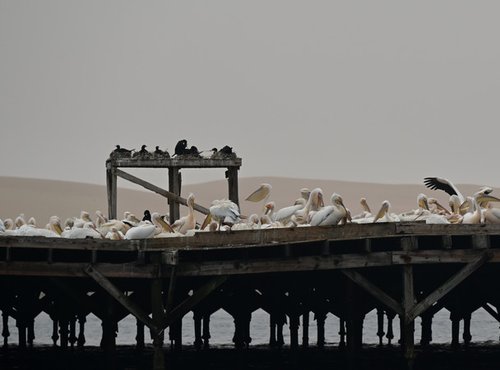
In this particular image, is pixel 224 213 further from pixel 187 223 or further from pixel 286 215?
pixel 187 223

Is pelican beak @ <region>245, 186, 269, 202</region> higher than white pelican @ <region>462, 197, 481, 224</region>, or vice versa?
pelican beak @ <region>245, 186, 269, 202</region>

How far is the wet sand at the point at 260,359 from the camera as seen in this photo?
131ft

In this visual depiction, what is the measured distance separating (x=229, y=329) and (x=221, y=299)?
105 feet

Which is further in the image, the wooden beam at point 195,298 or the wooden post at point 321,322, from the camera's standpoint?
the wooden post at point 321,322

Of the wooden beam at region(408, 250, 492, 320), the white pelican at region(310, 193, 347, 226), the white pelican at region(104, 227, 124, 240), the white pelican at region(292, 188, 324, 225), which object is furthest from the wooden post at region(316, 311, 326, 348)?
the wooden beam at region(408, 250, 492, 320)

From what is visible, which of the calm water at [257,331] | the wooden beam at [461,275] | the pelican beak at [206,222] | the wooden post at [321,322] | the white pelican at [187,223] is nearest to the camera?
the wooden beam at [461,275]

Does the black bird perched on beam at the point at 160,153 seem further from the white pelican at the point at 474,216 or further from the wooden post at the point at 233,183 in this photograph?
the white pelican at the point at 474,216

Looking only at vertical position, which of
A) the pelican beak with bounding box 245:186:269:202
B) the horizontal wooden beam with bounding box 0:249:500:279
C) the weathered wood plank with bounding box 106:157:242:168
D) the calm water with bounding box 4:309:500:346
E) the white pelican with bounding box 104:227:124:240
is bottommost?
the calm water with bounding box 4:309:500:346

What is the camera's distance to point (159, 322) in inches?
1316

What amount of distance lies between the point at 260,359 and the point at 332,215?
10.3m

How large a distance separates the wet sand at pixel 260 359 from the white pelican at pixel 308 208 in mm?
3419

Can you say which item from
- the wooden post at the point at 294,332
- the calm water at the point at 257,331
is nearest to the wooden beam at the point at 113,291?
the wooden post at the point at 294,332

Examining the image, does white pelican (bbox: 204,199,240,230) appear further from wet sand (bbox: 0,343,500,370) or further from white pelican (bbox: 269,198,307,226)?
wet sand (bbox: 0,343,500,370)

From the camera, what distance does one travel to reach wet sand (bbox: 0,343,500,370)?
131ft
